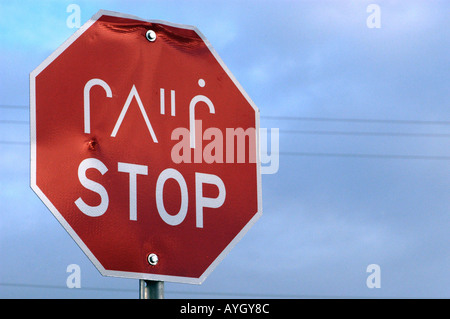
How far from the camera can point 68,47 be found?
255 cm

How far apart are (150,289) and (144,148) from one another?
52cm

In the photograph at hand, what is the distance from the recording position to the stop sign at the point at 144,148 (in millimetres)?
2383

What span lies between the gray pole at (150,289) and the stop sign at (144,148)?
30 millimetres

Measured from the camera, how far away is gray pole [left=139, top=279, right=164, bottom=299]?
7.99 feet

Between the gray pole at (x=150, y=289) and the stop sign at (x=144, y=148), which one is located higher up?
the stop sign at (x=144, y=148)

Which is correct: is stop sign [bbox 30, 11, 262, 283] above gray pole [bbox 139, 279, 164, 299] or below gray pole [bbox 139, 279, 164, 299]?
above

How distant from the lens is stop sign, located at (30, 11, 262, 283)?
7.82ft

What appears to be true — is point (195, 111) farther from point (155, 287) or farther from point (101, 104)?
point (155, 287)

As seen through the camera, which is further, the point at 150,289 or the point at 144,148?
the point at 144,148

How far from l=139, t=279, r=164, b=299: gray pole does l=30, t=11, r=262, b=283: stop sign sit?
0.03m

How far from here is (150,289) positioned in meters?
2.45

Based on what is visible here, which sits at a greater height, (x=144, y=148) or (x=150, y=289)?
(x=144, y=148)

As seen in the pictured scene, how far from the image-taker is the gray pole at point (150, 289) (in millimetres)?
2436
